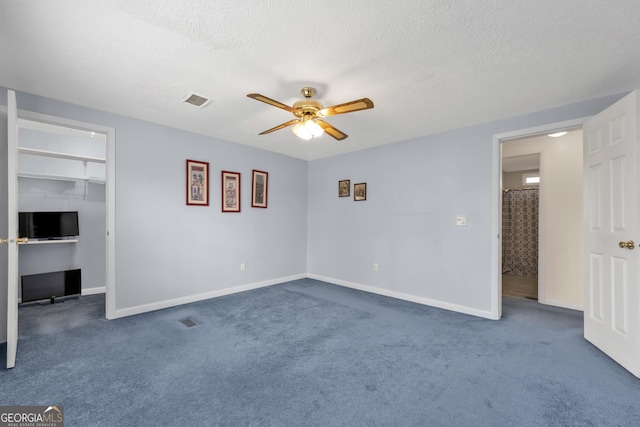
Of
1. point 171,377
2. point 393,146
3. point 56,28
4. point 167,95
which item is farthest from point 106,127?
point 393,146

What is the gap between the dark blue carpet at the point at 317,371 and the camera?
1.64m

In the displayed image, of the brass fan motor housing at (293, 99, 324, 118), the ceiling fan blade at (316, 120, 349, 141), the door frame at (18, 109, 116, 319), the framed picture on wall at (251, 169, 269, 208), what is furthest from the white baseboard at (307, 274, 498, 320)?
the door frame at (18, 109, 116, 319)

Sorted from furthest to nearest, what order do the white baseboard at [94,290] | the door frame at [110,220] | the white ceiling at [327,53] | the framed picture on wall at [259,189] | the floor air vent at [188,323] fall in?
the framed picture on wall at [259,189], the white baseboard at [94,290], the door frame at [110,220], the floor air vent at [188,323], the white ceiling at [327,53]

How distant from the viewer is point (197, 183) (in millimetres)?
3900

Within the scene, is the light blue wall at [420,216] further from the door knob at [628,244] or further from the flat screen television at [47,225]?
the flat screen television at [47,225]

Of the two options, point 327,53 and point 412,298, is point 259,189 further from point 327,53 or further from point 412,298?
point 327,53

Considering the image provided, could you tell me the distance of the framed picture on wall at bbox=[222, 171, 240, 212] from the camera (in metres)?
4.20

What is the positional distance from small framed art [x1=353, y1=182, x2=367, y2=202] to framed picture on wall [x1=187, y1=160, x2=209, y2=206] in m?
2.29

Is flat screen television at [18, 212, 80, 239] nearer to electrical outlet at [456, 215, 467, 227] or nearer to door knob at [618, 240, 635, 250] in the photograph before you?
electrical outlet at [456, 215, 467, 227]

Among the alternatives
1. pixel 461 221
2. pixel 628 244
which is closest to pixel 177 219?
pixel 461 221

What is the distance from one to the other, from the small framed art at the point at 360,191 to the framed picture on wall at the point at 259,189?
1474 millimetres

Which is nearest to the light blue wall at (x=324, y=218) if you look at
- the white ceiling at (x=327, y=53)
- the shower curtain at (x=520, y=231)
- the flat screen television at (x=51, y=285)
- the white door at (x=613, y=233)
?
the white door at (x=613, y=233)

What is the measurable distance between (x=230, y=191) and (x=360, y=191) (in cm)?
204

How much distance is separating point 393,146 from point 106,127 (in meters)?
3.63
